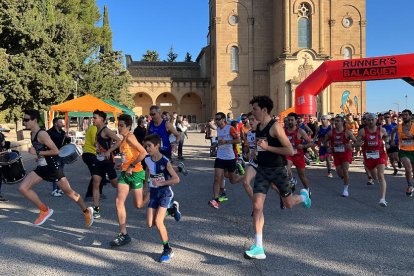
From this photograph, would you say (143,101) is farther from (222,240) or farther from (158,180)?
(158,180)

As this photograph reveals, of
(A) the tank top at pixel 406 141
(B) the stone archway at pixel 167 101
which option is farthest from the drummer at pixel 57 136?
(B) the stone archway at pixel 167 101

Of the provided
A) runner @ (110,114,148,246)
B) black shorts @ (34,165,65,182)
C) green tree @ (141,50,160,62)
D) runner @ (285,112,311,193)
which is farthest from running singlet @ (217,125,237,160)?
green tree @ (141,50,160,62)

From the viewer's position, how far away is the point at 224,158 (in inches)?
322

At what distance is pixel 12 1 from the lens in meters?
23.5

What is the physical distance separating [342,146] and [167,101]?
2067 inches

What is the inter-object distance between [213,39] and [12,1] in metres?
33.4

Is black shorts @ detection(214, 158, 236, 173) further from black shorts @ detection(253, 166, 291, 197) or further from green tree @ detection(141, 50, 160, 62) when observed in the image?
green tree @ detection(141, 50, 160, 62)

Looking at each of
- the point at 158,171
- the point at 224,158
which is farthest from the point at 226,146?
the point at 158,171

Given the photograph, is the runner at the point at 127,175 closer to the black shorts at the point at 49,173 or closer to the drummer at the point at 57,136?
the black shorts at the point at 49,173

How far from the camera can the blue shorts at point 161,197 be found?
5.04m

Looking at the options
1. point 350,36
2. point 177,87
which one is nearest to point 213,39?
point 177,87

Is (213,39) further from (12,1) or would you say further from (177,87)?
(12,1)

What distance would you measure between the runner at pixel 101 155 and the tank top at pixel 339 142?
521 centimetres

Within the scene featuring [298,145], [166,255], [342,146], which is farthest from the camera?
[342,146]
